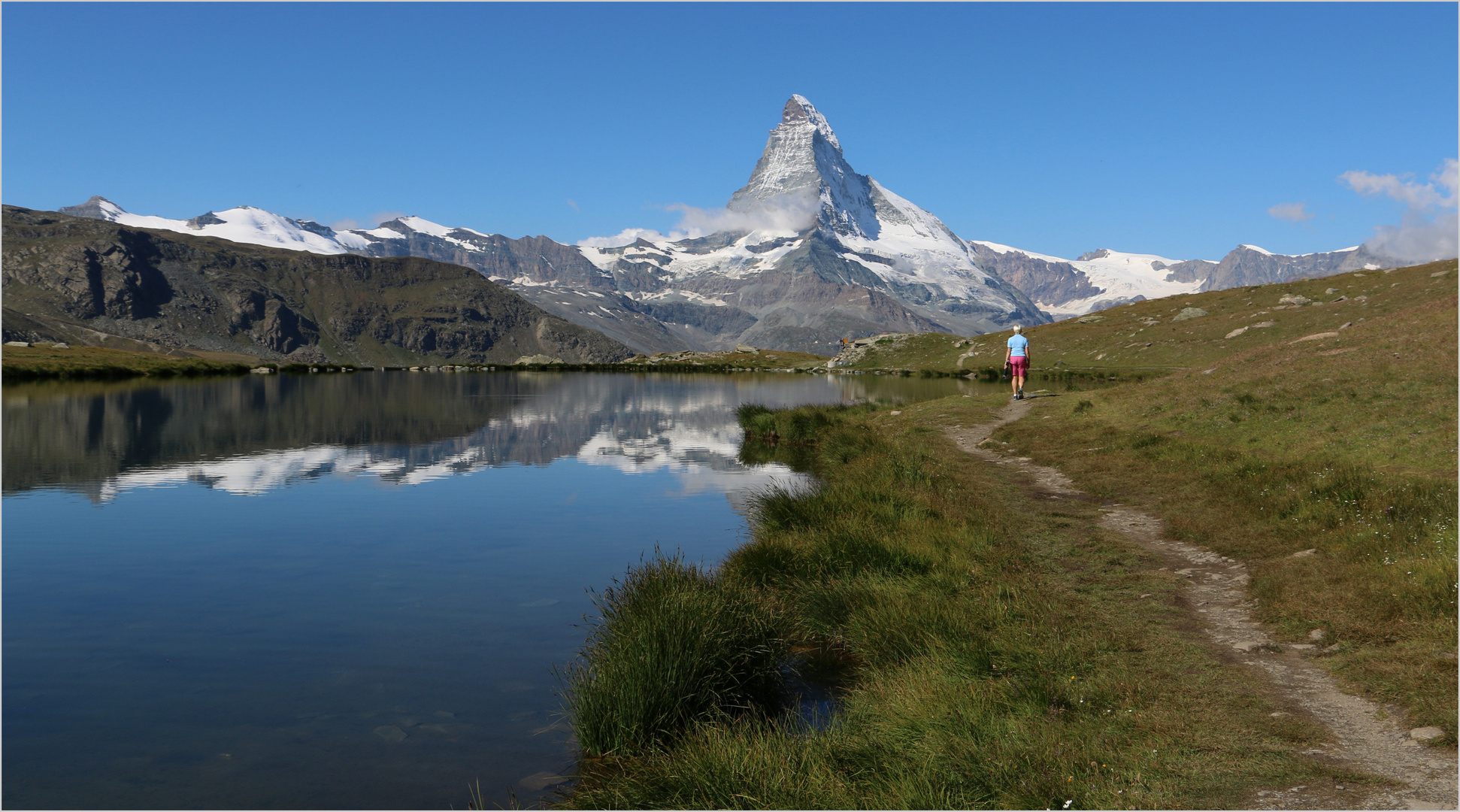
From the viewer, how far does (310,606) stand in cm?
1723

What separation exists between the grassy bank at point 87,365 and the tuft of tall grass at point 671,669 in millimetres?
143762

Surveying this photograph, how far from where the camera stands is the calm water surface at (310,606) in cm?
1049

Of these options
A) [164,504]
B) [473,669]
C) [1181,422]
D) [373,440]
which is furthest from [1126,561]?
[373,440]

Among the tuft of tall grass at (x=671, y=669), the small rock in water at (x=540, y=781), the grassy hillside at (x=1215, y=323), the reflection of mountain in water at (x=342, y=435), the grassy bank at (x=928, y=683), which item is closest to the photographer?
the grassy bank at (x=928, y=683)

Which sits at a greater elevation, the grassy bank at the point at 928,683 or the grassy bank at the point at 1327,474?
the grassy bank at the point at 1327,474


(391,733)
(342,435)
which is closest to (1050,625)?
(391,733)

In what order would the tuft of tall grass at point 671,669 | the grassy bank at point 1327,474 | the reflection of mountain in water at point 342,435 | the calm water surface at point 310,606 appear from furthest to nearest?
the reflection of mountain in water at point 342,435
the grassy bank at point 1327,474
the tuft of tall grass at point 671,669
the calm water surface at point 310,606

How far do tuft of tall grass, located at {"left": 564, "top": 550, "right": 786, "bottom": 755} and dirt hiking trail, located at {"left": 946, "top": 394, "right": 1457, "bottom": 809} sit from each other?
598 centimetres

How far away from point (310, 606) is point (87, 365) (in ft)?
546

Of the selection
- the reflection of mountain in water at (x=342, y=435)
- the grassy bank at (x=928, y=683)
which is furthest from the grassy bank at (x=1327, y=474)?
the reflection of mountain in water at (x=342, y=435)

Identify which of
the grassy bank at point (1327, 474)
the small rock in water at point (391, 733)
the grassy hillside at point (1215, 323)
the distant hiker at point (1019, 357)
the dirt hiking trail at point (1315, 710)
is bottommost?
the small rock in water at point (391, 733)

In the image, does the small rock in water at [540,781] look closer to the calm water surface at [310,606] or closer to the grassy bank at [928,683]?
the calm water surface at [310,606]

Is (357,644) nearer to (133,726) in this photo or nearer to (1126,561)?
(133,726)

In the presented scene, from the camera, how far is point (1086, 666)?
10531mm
